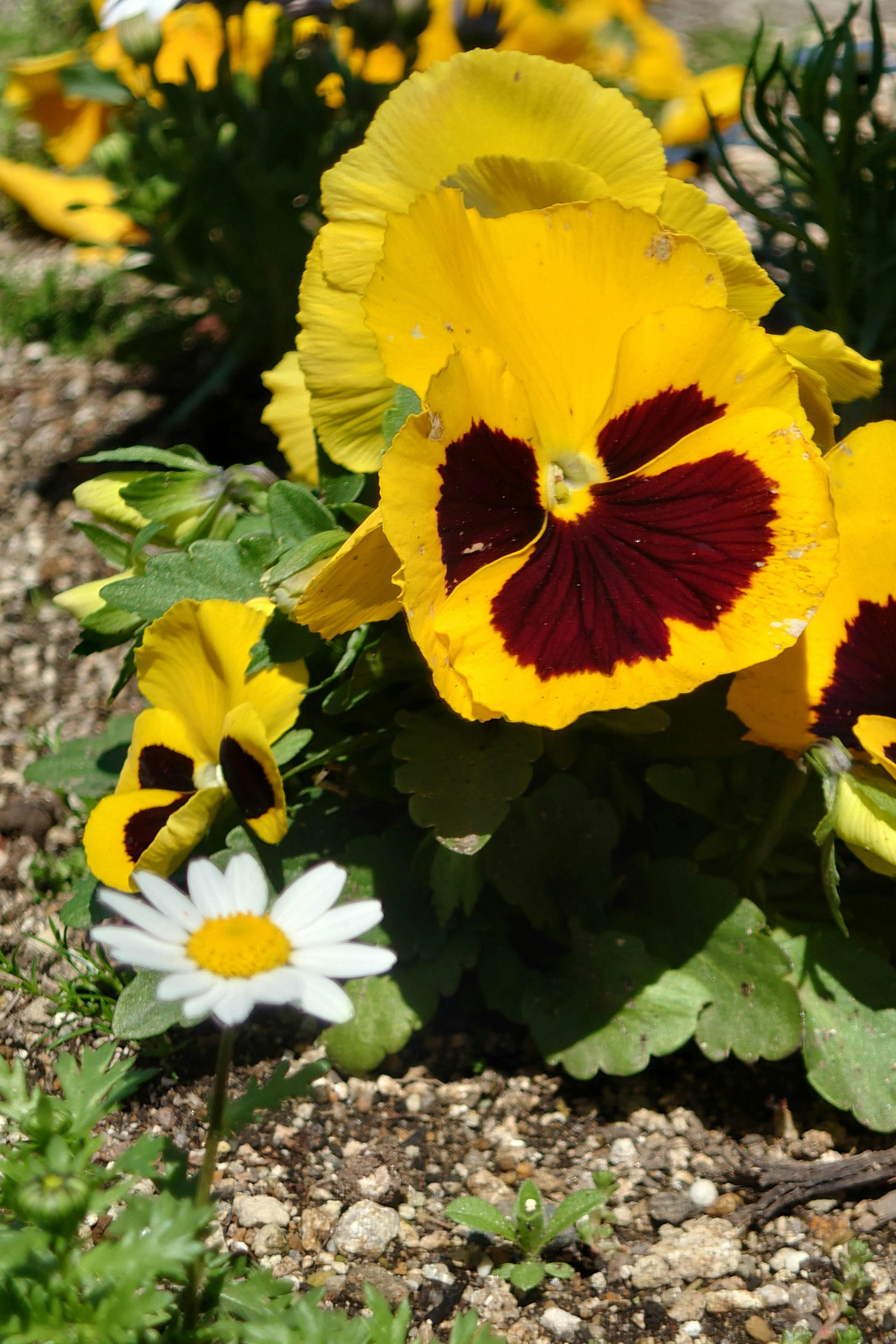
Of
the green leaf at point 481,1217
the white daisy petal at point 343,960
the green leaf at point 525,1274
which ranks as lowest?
the green leaf at point 525,1274

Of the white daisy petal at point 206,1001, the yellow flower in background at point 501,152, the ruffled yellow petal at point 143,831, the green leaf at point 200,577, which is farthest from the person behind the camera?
the green leaf at point 200,577

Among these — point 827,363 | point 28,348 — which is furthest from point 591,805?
point 28,348

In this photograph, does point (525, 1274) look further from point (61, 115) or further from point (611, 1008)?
point (61, 115)

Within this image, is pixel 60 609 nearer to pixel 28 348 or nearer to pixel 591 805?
pixel 28 348

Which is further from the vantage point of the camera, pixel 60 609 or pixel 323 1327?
pixel 60 609

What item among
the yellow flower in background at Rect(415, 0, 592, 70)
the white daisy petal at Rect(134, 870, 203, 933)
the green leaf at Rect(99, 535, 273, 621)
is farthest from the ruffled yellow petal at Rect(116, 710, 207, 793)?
the yellow flower in background at Rect(415, 0, 592, 70)

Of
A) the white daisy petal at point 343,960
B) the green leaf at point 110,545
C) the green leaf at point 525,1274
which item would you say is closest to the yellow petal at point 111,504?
the green leaf at point 110,545

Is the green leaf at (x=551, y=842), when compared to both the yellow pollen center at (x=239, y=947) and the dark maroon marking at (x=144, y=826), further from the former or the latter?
the yellow pollen center at (x=239, y=947)

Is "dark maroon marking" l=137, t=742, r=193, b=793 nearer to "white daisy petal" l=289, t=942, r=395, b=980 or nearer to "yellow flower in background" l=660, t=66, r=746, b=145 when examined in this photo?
"white daisy petal" l=289, t=942, r=395, b=980
